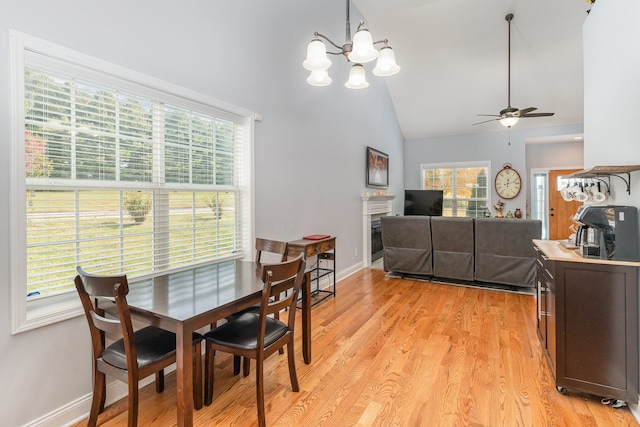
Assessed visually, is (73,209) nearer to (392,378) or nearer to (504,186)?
(392,378)

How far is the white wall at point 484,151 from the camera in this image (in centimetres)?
727

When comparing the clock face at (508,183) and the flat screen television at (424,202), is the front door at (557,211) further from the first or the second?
the flat screen television at (424,202)

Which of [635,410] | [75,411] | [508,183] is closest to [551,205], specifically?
[508,183]

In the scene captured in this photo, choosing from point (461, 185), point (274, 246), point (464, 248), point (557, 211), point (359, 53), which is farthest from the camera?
point (461, 185)

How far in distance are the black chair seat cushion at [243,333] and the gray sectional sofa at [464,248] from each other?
315 centimetres

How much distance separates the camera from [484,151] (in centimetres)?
761

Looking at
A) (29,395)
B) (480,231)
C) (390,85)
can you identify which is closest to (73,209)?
(29,395)

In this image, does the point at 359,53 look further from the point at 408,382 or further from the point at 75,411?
the point at 75,411

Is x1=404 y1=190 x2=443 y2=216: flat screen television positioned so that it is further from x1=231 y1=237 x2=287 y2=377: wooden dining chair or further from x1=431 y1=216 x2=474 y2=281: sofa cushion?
x1=231 y1=237 x2=287 y2=377: wooden dining chair

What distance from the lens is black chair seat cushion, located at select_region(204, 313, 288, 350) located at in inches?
72.7

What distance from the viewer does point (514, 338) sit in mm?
2912

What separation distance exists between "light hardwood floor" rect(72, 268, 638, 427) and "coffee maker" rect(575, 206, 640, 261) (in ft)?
3.08

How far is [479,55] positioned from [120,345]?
6541 millimetres

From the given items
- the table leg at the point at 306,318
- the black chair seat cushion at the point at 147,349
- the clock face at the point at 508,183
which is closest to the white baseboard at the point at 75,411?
the black chair seat cushion at the point at 147,349
